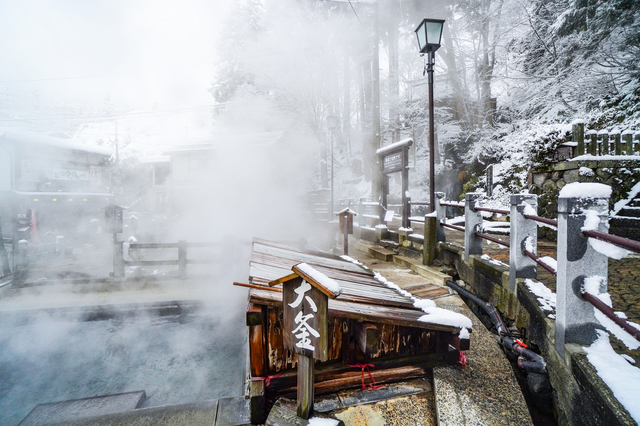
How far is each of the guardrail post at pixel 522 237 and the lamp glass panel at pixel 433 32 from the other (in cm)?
415

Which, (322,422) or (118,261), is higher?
(118,261)

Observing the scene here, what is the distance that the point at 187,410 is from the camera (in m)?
2.49

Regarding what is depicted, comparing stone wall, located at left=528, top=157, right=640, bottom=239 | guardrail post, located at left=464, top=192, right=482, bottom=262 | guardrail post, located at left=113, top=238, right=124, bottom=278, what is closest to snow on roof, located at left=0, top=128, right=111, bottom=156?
guardrail post, located at left=113, top=238, right=124, bottom=278

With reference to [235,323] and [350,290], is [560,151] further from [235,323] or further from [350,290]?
[235,323]

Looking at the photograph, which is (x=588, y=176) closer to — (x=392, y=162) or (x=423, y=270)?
(x=392, y=162)

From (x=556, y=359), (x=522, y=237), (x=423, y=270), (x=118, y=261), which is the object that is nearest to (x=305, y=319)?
(x=556, y=359)

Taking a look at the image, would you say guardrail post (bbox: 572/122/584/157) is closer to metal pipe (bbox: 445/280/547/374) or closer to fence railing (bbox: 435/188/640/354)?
metal pipe (bbox: 445/280/547/374)

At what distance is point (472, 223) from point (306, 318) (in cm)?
380

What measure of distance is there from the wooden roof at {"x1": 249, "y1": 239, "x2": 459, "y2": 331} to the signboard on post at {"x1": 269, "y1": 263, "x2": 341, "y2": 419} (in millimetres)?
361

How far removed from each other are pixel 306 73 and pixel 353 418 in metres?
22.0

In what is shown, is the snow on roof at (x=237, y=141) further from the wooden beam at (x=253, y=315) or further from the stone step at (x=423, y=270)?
the wooden beam at (x=253, y=315)

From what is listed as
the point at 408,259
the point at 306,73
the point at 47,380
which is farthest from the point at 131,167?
the point at 408,259

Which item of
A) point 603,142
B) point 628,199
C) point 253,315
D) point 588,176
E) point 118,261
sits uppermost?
point 603,142

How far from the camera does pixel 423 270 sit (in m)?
5.77
